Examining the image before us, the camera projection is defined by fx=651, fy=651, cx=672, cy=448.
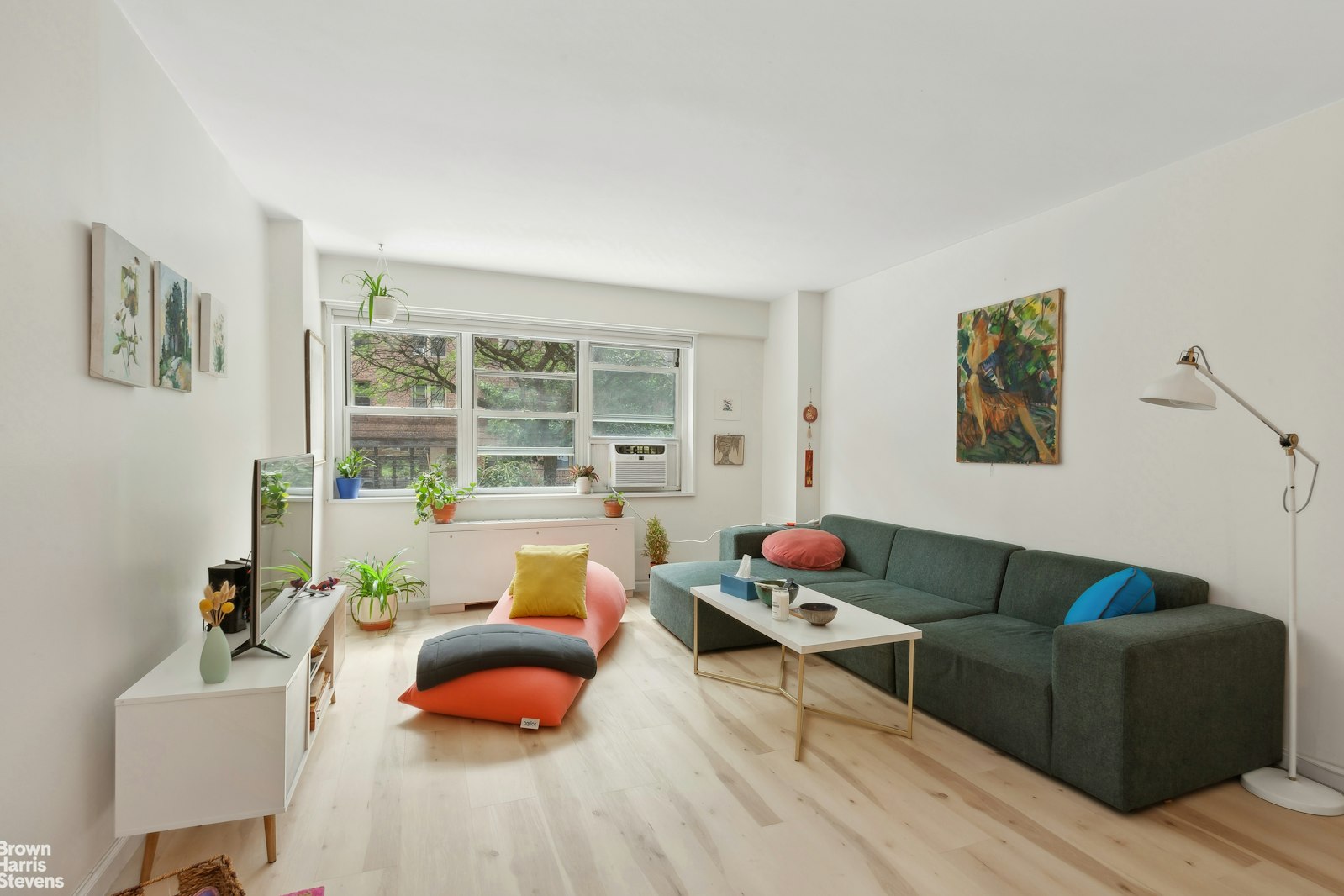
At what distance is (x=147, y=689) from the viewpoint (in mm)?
1841

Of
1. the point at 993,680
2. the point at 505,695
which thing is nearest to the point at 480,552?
the point at 505,695

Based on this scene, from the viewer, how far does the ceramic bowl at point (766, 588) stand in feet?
10.3

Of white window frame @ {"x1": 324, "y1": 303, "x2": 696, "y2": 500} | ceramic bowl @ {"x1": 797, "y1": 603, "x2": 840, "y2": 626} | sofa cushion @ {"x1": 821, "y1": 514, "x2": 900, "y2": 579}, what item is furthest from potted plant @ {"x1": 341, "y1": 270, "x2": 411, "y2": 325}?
sofa cushion @ {"x1": 821, "y1": 514, "x2": 900, "y2": 579}

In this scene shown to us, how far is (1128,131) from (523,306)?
3837 mm

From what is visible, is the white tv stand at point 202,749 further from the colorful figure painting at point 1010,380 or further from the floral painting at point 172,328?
the colorful figure painting at point 1010,380

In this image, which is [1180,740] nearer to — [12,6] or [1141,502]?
[1141,502]

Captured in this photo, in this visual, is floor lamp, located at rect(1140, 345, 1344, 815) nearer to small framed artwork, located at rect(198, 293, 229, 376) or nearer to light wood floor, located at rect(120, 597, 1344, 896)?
light wood floor, located at rect(120, 597, 1344, 896)

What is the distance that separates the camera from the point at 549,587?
12.4ft

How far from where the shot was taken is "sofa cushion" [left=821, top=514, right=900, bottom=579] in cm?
431

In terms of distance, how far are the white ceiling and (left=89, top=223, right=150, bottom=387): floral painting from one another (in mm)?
752

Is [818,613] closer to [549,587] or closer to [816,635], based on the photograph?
[816,635]

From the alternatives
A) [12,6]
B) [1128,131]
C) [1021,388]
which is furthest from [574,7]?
[1021,388]

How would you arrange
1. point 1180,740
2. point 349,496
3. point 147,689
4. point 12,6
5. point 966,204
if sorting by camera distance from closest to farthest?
1. point 12,6
2. point 147,689
3. point 1180,740
4. point 966,204
5. point 349,496

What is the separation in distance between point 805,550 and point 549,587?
174cm
